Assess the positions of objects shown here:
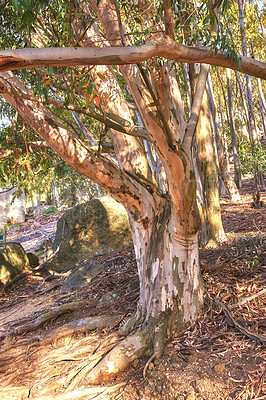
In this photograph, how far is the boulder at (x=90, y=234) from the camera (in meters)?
8.05

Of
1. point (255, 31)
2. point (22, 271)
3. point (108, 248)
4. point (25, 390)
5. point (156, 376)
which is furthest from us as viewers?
point (255, 31)

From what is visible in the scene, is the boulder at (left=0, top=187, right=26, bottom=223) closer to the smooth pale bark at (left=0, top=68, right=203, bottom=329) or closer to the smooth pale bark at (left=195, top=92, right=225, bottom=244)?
the smooth pale bark at (left=195, top=92, right=225, bottom=244)

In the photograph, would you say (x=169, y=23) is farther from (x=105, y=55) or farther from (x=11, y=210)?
(x=11, y=210)

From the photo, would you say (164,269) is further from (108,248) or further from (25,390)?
(108,248)

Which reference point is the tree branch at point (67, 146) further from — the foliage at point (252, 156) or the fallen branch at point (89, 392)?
the foliage at point (252, 156)

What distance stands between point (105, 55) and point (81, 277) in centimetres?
478

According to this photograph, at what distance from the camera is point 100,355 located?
353cm

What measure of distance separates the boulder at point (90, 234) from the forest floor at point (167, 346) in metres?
2.53

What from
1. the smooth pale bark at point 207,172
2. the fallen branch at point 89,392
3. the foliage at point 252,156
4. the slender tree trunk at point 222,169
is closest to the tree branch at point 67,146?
the fallen branch at point 89,392

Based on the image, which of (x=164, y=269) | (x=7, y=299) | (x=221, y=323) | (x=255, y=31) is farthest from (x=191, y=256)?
(x=255, y=31)

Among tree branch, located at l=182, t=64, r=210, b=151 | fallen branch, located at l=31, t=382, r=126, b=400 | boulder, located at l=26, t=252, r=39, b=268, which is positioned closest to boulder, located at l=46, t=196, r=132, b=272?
boulder, located at l=26, t=252, r=39, b=268

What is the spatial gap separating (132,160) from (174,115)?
757 mm

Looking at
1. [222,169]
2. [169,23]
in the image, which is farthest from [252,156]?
[169,23]

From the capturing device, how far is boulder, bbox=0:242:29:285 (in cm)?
801
